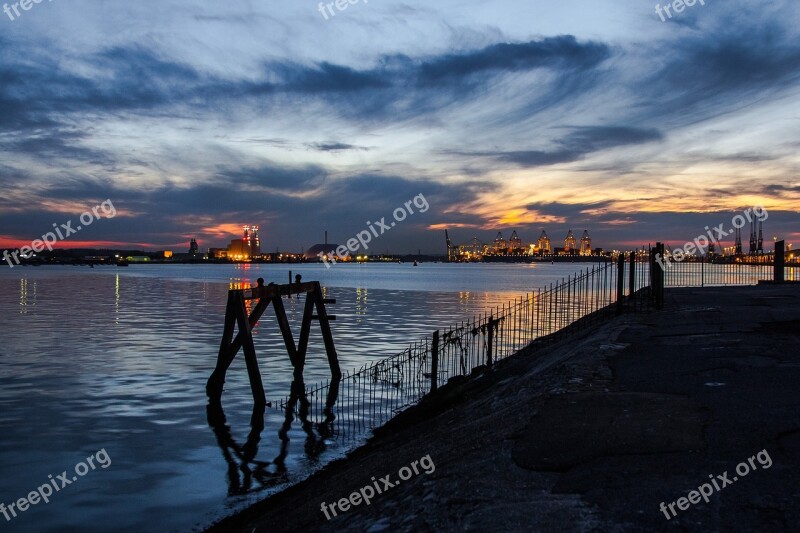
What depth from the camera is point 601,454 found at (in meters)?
6.78

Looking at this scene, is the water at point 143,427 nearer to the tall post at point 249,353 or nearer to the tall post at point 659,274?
the tall post at point 249,353

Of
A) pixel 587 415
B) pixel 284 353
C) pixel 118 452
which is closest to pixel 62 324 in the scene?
pixel 284 353

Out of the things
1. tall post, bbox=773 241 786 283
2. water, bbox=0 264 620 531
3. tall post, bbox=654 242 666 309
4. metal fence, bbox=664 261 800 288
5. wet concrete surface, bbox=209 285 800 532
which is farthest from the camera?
metal fence, bbox=664 261 800 288

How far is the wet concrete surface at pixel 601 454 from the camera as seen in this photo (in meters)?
5.45

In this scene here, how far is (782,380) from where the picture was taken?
9664mm

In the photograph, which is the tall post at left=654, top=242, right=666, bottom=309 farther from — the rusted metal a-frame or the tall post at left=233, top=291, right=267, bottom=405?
the tall post at left=233, top=291, right=267, bottom=405

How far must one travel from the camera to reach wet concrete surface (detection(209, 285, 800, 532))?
5453 millimetres

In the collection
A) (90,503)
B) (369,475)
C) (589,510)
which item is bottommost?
(90,503)

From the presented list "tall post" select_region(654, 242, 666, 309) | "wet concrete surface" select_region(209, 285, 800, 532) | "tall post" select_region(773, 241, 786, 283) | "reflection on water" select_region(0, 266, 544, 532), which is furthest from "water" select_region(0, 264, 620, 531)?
"tall post" select_region(773, 241, 786, 283)

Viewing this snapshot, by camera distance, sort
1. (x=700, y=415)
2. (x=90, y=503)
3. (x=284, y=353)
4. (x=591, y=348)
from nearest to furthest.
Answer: (x=700, y=415) < (x=90, y=503) < (x=591, y=348) < (x=284, y=353)

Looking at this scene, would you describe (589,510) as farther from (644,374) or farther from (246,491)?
(246,491)

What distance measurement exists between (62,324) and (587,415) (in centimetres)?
3902

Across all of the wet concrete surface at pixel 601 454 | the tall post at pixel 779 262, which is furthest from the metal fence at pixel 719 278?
the wet concrete surface at pixel 601 454

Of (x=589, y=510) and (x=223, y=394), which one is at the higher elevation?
(x=589, y=510)
